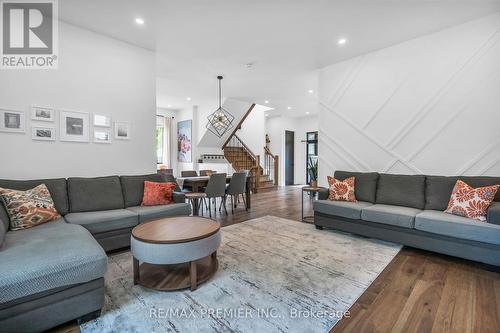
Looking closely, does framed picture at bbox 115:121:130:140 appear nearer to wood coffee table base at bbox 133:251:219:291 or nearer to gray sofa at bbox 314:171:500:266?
wood coffee table base at bbox 133:251:219:291

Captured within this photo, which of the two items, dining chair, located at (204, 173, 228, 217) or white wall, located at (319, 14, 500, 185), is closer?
white wall, located at (319, 14, 500, 185)

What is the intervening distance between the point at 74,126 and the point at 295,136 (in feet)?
29.3

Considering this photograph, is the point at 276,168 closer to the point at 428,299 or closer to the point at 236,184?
the point at 236,184

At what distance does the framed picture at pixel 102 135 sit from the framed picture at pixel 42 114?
0.52m

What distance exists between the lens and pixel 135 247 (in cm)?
208

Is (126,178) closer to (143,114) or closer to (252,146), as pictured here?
(143,114)

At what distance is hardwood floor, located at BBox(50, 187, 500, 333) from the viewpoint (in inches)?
65.4

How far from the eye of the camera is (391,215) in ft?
10.1

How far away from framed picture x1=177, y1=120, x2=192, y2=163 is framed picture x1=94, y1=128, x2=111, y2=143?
4.88 meters

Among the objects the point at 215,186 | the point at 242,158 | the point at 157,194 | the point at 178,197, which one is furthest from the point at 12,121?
the point at 242,158

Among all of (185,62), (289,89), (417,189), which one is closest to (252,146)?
(289,89)

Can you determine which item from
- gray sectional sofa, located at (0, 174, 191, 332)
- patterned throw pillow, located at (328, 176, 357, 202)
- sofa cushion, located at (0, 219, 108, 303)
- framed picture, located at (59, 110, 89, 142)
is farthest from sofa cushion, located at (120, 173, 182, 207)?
patterned throw pillow, located at (328, 176, 357, 202)

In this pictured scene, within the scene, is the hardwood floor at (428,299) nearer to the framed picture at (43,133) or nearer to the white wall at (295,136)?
the framed picture at (43,133)

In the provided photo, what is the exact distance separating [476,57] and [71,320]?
16.9ft
